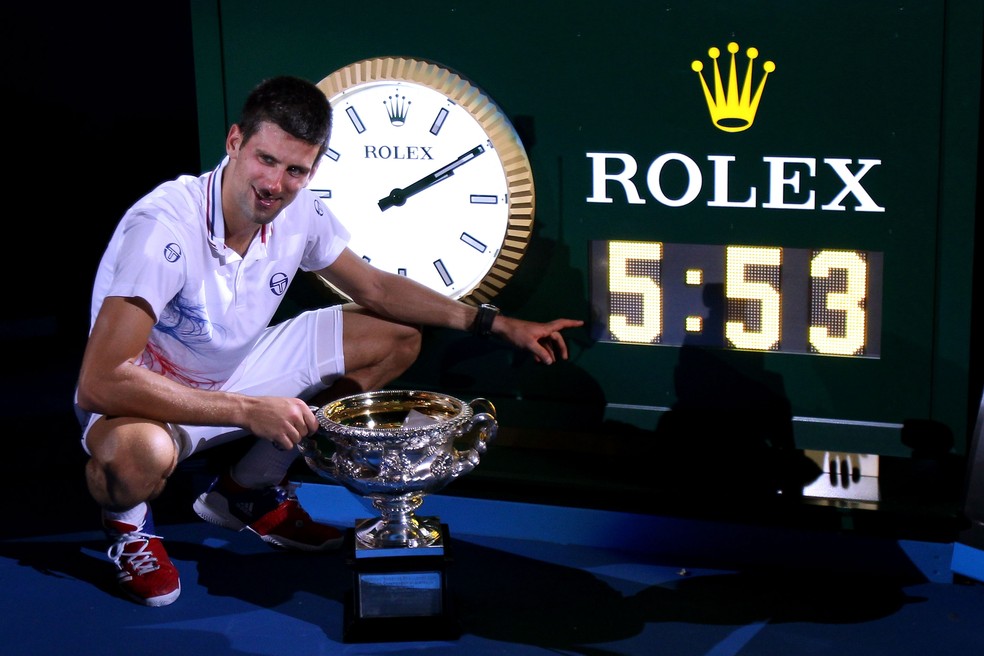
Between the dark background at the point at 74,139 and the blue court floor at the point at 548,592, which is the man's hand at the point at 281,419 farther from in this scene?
the dark background at the point at 74,139

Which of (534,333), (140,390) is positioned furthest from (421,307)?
(140,390)

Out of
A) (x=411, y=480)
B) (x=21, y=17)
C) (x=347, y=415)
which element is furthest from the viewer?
(x=21, y=17)

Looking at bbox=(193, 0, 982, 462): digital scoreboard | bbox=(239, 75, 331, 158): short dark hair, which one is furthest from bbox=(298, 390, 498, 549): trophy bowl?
bbox=(239, 75, 331, 158): short dark hair

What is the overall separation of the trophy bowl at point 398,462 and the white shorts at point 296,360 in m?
0.35

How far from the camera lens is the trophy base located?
2.97 metres

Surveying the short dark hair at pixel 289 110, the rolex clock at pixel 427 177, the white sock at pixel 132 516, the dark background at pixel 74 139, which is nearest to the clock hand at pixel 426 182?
the rolex clock at pixel 427 177

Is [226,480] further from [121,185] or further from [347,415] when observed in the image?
[121,185]

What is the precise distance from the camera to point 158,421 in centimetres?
314

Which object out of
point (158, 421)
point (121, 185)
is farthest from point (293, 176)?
point (121, 185)

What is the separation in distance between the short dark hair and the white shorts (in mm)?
547

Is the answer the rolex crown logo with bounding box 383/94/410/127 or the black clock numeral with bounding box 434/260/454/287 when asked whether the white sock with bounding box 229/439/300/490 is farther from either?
the rolex crown logo with bounding box 383/94/410/127

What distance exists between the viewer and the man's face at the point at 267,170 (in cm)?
308

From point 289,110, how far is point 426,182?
0.49 metres

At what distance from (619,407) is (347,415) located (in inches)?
26.4
